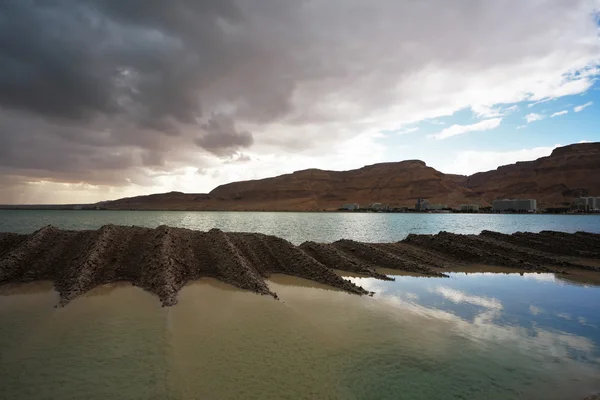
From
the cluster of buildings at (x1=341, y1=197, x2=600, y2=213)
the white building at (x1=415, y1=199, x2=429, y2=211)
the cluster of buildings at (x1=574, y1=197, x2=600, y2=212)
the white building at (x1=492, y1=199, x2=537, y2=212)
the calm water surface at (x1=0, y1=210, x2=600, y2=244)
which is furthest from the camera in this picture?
the white building at (x1=415, y1=199, x2=429, y2=211)

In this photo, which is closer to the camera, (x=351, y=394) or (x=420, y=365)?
(x=351, y=394)

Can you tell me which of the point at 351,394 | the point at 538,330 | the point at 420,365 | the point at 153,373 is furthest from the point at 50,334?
the point at 538,330

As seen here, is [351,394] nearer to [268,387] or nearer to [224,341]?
[268,387]

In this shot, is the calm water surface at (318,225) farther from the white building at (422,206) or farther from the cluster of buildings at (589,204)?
the white building at (422,206)

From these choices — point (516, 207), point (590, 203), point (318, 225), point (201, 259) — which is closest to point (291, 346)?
point (201, 259)

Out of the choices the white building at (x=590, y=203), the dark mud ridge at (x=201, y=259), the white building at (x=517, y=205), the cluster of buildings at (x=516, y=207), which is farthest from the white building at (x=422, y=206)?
the dark mud ridge at (x=201, y=259)

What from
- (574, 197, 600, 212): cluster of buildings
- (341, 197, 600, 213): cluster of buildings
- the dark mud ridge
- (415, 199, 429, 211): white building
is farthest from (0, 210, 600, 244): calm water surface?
(415, 199, 429, 211): white building

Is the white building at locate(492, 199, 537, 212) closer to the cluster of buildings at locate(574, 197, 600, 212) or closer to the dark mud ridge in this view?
the cluster of buildings at locate(574, 197, 600, 212)
